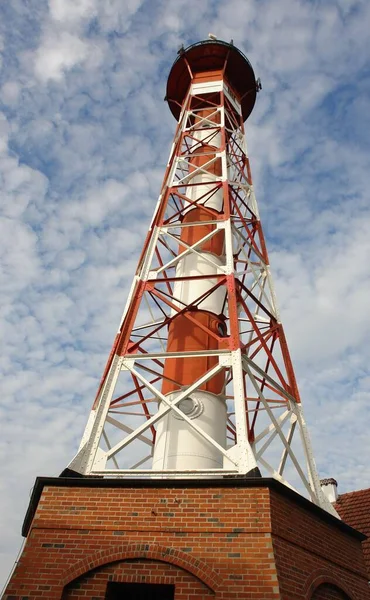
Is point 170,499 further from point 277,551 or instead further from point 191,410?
point 191,410

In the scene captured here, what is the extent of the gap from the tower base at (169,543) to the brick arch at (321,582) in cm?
2

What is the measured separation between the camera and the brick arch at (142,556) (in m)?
5.91

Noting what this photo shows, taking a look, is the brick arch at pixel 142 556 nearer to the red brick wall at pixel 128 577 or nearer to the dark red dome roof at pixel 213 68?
the red brick wall at pixel 128 577

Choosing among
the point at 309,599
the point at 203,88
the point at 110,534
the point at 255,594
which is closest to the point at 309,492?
the point at 309,599

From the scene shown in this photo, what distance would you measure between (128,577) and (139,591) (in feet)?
2.45

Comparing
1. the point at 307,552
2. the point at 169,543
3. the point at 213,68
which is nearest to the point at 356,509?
the point at 307,552

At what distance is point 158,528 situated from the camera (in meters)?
6.27

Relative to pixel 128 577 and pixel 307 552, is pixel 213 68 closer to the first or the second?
pixel 307 552

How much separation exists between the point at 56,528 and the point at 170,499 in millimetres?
1567

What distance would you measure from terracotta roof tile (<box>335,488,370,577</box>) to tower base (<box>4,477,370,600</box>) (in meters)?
7.65

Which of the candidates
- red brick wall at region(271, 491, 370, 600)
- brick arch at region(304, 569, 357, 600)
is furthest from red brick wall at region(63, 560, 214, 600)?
brick arch at region(304, 569, 357, 600)

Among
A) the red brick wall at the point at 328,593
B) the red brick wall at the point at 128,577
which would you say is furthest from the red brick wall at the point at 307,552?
the red brick wall at the point at 128,577

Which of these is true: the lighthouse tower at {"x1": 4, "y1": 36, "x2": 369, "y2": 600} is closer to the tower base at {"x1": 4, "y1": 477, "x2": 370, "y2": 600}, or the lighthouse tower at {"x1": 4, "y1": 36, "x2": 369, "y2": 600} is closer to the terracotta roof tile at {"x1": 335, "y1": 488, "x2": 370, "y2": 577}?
the tower base at {"x1": 4, "y1": 477, "x2": 370, "y2": 600}

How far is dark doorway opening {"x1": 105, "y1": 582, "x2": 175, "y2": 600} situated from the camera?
6.16 m
